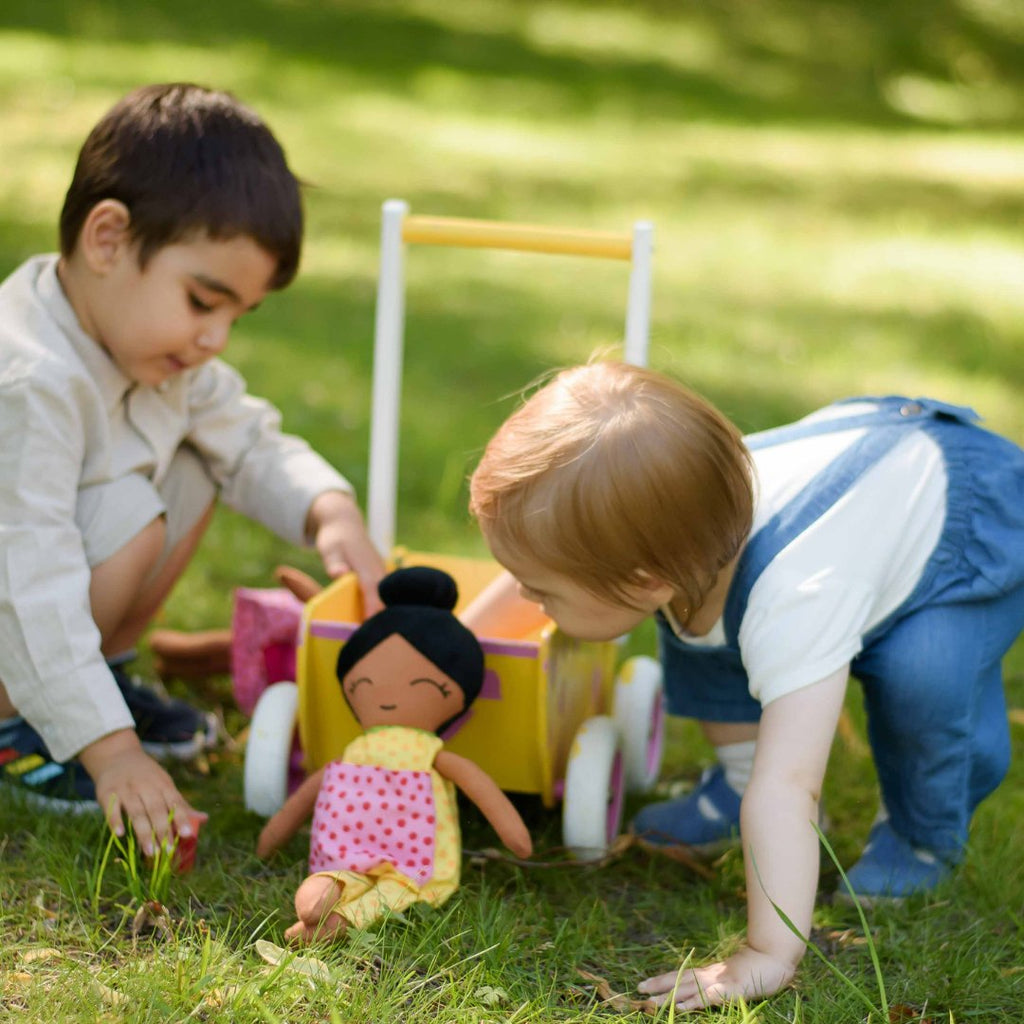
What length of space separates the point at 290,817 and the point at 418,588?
1.06 ft

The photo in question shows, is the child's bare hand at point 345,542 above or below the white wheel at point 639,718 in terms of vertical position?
above

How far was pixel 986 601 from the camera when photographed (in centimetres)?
186

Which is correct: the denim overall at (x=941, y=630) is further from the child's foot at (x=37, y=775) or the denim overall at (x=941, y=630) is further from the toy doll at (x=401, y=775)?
the child's foot at (x=37, y=775)

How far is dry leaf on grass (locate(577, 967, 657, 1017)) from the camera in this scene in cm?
153

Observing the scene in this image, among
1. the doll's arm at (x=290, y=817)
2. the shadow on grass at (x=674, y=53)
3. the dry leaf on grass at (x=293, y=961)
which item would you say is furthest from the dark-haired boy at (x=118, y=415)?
the shadow on grass at (x=674, y=53)

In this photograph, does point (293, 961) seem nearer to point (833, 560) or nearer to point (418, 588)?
point (418, 588)

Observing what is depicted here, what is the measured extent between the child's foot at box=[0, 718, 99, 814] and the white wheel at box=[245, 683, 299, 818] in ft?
0.67

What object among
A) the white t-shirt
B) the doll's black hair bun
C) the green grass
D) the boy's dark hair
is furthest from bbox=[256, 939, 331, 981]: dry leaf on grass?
the boy's dark hair

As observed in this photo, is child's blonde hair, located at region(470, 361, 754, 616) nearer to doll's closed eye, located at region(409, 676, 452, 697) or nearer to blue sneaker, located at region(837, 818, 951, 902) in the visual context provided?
doll's closed eye, located at region(409, 676, 452, 697)

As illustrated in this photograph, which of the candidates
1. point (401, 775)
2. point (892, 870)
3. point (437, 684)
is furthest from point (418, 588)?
point (892, 870)

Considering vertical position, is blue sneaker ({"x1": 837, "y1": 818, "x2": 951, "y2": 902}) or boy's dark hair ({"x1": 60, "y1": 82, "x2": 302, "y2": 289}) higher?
boy's dark hair ({"x1": 60, "y1": 82, "x2": 302, "y2": 289})

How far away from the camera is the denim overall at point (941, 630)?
1.78 meters

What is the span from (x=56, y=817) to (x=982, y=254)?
510cm

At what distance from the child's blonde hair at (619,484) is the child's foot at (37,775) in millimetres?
698
